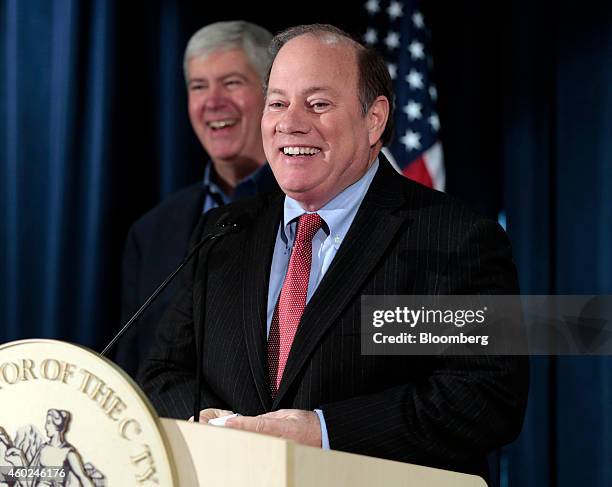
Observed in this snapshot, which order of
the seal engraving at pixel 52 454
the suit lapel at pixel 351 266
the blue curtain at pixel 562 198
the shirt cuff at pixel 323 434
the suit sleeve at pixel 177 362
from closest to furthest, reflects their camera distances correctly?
the seal engraving at pixel 52 454 → the shirt cuff at pixel 323 434 → the suit lapel at pixel 351 266 → the suit sleeve at pixel 177 362 → the blue curtain at pixel 562 198

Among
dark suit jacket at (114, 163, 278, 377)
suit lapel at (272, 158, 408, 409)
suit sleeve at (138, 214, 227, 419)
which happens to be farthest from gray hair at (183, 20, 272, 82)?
suit lapel at (272, 158, 408, 409)

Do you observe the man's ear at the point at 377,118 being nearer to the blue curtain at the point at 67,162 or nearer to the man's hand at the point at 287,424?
the man's hand at the point at 287,424

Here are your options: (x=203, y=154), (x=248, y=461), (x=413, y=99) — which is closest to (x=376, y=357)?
(x=248, y=461)

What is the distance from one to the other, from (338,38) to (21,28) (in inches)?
71.3

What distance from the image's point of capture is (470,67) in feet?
12.3

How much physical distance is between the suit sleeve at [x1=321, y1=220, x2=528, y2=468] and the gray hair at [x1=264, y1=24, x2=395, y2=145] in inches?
19.2

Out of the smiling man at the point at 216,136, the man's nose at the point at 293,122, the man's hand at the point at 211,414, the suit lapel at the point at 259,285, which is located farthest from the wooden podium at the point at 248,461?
the smiling man at the point at 216,136

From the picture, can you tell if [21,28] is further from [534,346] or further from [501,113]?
[534,346]

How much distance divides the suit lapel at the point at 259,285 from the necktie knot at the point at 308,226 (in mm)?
82

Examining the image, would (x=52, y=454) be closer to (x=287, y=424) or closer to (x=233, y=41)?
(x=287, y=424)

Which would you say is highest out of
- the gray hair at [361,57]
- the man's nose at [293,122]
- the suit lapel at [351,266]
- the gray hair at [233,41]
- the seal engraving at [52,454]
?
the gray hair at [233,41]

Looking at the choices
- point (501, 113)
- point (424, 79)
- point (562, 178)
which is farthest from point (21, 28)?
point (562, 178)

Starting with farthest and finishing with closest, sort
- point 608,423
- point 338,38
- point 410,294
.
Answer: point 608,423, point 338,38, point 410,294

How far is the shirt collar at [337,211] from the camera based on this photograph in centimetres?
225
